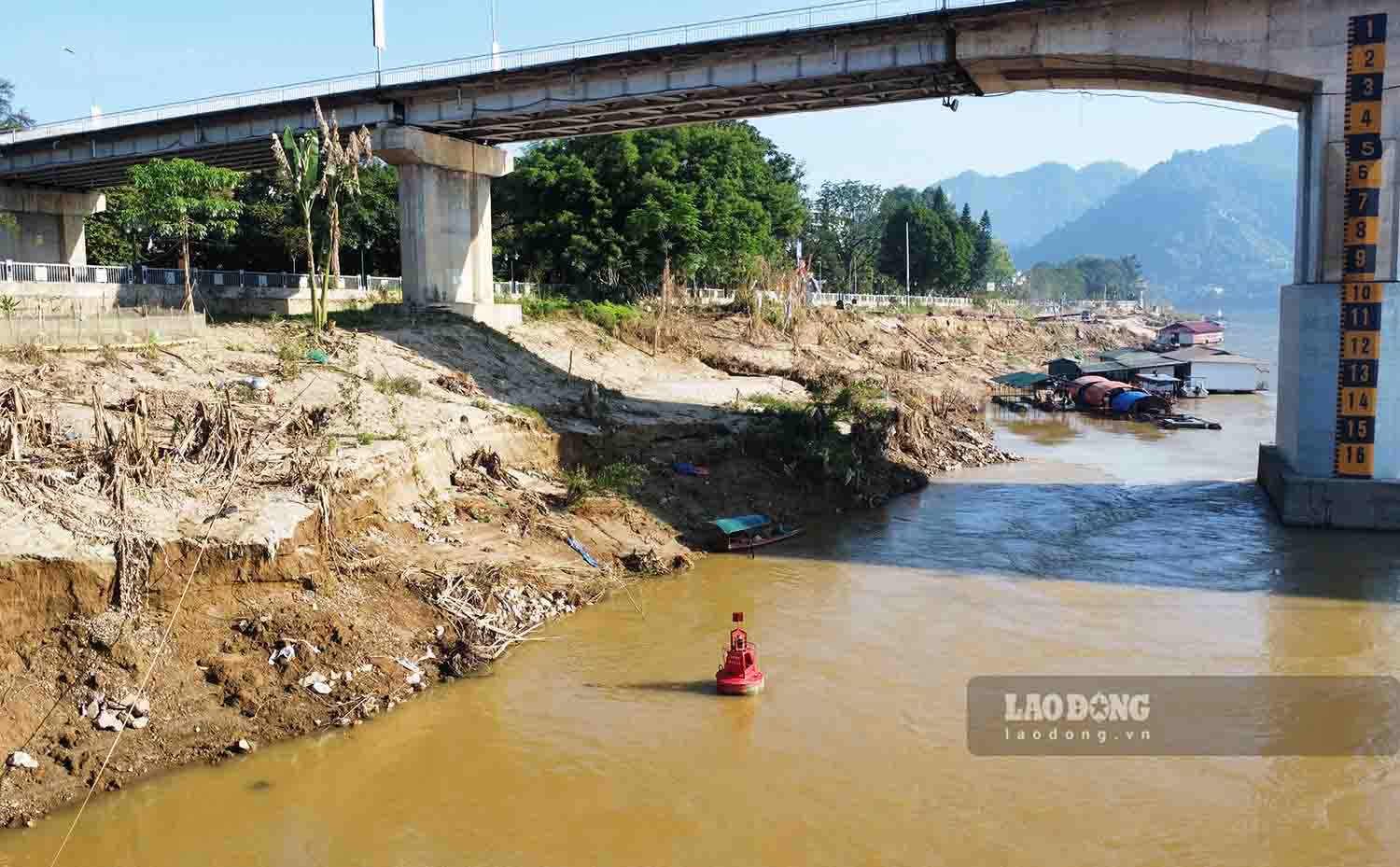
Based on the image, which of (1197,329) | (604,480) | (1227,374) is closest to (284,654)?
(604,480)

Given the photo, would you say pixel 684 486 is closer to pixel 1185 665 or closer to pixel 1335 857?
Answer: pixel 1185 665

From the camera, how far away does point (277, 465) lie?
1898 centimetres

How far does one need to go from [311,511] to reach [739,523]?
9871mm

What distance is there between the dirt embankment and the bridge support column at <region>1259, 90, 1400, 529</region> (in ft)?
34.2

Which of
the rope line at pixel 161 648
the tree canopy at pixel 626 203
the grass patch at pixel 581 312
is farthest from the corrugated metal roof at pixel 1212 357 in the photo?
the rope line at pixel 161 648

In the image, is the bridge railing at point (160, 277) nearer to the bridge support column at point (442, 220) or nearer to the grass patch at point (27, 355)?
the bridge support column at point (442, 220)

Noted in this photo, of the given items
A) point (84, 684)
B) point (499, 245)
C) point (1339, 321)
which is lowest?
point (84, 684)

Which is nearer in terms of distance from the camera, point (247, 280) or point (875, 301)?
point (247, 280)

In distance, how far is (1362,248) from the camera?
1005 inches

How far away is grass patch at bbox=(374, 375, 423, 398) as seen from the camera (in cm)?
2589

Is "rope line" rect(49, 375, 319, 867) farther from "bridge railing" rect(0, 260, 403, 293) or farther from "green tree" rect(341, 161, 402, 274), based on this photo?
"green tree" rect(341, 161, 402, 274)

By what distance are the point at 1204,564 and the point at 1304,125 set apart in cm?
1260

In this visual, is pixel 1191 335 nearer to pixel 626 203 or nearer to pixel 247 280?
pixel 626 203

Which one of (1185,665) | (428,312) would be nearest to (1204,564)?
(1185,665)
